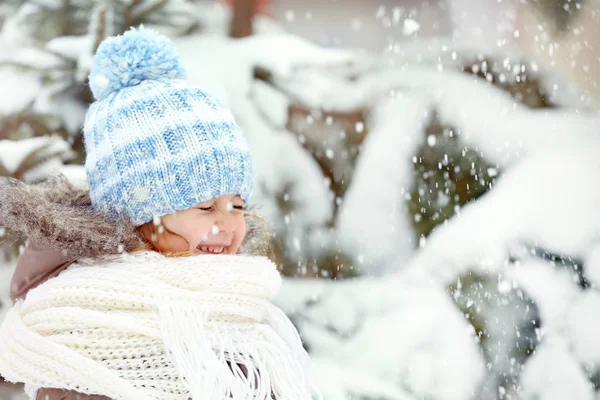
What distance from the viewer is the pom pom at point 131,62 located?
1082 millimetres

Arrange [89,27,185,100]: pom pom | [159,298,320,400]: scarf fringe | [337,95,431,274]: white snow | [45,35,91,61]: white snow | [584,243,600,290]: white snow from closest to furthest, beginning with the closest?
[159,298,320,400]: scarf fringe, [89,27,185,100]: pom pom, [45,35,91,61]: white snow, [584,243,600,290]: white snow, [337,95,431,274]: white snow

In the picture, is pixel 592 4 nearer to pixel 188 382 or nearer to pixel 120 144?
pixel 120 144

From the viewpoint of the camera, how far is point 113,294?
0.92 meters

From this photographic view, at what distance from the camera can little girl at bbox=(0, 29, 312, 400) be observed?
0.91m

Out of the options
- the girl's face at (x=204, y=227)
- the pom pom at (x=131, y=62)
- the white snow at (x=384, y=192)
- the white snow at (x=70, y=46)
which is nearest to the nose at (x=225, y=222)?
the girl's face at (x=204, y=227)

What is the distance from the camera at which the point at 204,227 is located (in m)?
1.03

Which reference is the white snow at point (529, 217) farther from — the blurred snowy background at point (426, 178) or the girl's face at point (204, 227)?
the girl's face at point (204, 227)

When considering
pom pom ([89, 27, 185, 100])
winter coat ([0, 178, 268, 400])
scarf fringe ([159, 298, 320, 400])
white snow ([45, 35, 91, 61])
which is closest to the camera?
scarf fringe ([159, 298, 320, 400])

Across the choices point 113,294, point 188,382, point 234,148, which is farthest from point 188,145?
point 188,382

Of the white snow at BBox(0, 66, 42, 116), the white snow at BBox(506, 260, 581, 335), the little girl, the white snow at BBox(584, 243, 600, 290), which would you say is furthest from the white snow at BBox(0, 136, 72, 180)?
the white snow at BBox(584, 243, 600, 290)

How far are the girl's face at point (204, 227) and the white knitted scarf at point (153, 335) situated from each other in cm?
6

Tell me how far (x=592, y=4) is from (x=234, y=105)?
3.97ft

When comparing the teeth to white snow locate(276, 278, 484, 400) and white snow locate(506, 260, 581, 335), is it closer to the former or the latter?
white snow locate(276, 278, 484, 400)

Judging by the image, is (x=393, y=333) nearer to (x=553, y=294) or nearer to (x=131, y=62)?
(x=553, y=294)
